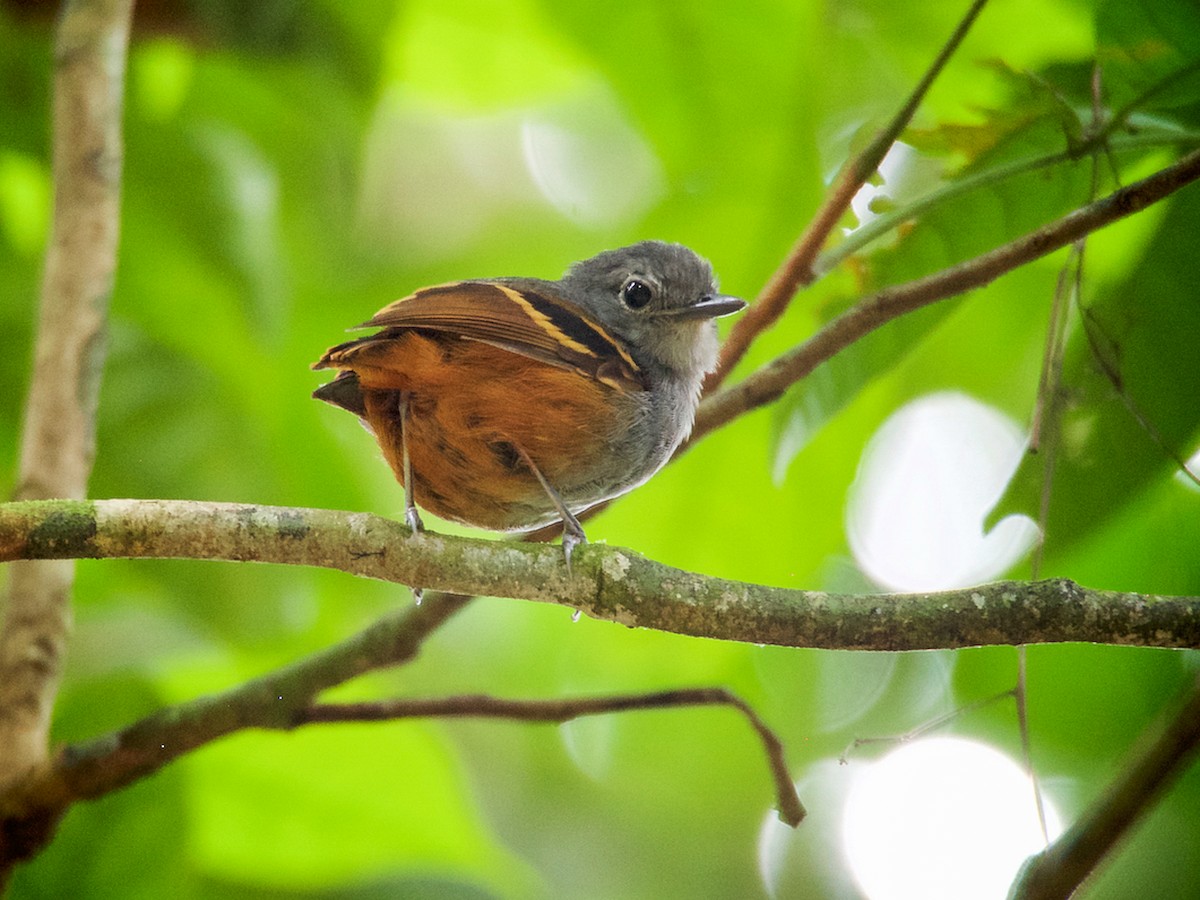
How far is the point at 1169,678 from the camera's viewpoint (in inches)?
90.0

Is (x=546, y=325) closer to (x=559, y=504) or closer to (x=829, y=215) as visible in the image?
(x=559, y=504)

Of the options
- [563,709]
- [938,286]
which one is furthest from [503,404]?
[938,286]

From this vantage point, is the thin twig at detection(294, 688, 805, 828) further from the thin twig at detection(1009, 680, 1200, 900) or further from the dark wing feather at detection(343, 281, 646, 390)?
the thin twig at detection(1009, 680, 1200, 900)

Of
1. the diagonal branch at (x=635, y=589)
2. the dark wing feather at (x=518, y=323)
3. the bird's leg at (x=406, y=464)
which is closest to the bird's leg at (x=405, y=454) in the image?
the bird's leg at (x=406, y=464)

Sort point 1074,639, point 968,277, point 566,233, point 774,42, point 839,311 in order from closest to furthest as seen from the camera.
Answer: point 1074,639
point 968,277
point 839,311
point 774,42
point 566,233

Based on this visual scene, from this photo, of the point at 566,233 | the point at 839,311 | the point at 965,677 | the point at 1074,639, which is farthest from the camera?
the point at 566,233

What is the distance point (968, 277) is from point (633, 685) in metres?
1.87

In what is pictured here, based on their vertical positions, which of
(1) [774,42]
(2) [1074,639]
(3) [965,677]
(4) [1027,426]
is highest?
(1) [774,42]

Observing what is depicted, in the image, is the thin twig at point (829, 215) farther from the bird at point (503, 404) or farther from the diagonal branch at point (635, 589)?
the diagonal branch at point (635, 589)

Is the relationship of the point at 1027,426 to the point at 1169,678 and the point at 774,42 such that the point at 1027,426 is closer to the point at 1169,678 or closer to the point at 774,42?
the point at 1169,678

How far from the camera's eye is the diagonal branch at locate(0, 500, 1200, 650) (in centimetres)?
144

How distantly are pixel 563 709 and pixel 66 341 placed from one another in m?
1.20

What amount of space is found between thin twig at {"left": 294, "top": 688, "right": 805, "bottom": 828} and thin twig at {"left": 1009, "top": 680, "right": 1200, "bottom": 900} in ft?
2.50

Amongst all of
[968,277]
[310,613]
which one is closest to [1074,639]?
[968,277]
